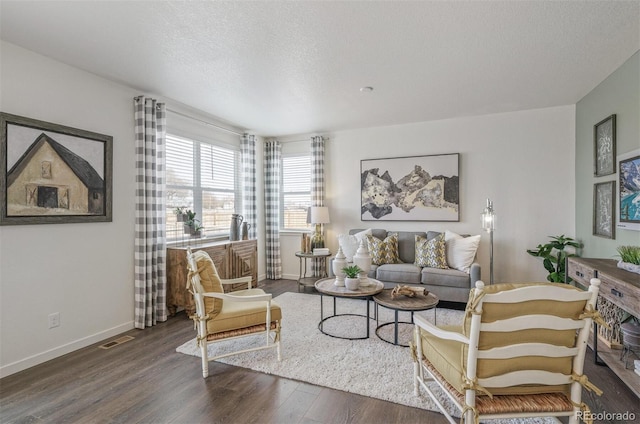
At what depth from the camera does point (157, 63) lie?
294 centimetres

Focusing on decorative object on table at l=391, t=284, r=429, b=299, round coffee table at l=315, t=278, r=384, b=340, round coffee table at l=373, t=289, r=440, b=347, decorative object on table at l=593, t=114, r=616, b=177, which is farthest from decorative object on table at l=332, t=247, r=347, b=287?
decorative object on table at l=593, t=114, r=616, b=177

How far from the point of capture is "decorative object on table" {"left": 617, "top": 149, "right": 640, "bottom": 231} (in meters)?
2.71

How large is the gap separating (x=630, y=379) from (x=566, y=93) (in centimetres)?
316

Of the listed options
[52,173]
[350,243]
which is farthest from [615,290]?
[52,173]

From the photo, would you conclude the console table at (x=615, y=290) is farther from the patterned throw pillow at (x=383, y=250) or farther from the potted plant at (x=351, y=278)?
the patterned throw pillow at (x=383, y=250)

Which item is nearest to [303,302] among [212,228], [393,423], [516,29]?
[212,228]

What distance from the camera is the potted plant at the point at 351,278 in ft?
10.6

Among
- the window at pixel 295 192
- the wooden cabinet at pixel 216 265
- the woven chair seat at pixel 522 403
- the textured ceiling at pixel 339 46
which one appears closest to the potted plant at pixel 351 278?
the woven chair seat at pixel 522 403

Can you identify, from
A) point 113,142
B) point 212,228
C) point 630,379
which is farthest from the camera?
point 212,228

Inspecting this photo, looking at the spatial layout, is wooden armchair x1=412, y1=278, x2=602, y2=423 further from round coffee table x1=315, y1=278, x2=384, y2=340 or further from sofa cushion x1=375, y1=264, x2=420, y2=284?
sofa cushion x1=375, y1=264, x2=420, y2=284

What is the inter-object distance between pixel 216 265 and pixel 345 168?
2.73 metres

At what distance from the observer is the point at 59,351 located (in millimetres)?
2885

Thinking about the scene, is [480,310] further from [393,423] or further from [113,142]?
[113,142]

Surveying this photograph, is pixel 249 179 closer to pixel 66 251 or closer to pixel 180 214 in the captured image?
pixel 180 214
